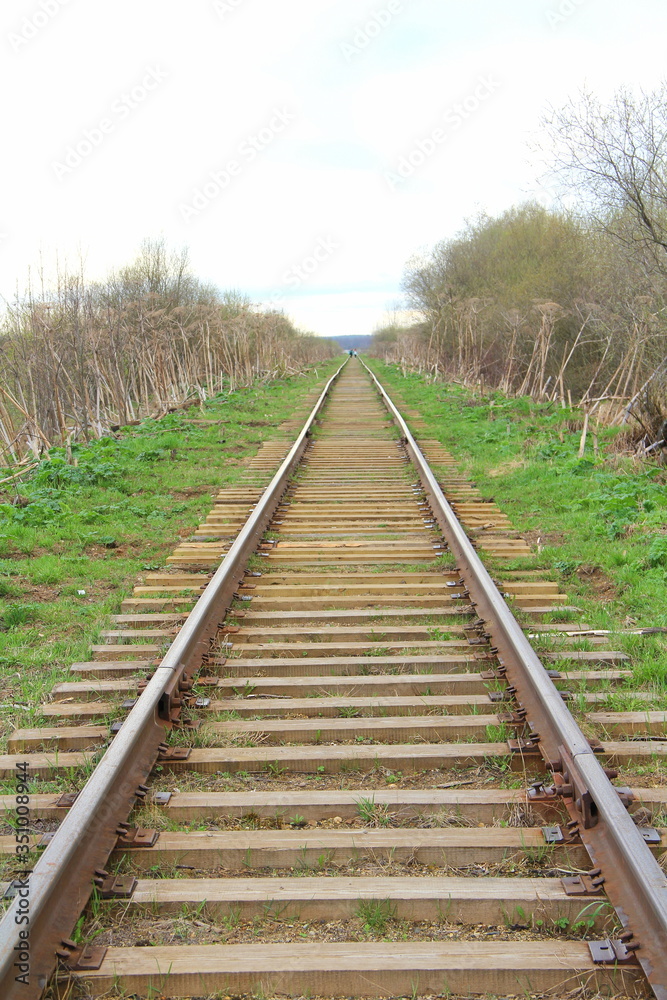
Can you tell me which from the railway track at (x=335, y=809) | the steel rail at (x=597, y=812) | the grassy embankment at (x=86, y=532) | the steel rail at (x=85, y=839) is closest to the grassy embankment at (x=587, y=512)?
the railway track at (x=335, y=809)

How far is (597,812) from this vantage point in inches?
105

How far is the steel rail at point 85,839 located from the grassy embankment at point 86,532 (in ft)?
2.45

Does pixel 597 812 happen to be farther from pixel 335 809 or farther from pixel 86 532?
pixel 86 532

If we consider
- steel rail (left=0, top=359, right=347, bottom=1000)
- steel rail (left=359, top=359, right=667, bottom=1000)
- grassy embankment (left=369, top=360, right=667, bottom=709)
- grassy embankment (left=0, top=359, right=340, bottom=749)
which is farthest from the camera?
grassy embankment (left=369, top=360, right=667, bottom=709)

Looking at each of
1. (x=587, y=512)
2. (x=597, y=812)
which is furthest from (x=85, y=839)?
(x=587, y=512)

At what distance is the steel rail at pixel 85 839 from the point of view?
6.63 ft

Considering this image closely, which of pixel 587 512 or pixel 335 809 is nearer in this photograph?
pixel 335 809

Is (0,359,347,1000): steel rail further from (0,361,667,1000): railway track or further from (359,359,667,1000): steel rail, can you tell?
(359,359,667,1000): steel rail

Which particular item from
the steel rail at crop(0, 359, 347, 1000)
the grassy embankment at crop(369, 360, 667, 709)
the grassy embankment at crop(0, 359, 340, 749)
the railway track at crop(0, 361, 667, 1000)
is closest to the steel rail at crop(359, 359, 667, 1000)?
the railway track at crop(0, 361, 667, 1000)

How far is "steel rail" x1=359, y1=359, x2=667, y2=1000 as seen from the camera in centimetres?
213

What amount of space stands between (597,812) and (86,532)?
585 centimetres

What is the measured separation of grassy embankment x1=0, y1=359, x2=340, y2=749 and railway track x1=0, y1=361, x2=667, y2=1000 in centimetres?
35

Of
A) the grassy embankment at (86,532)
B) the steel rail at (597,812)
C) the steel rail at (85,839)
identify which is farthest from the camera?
the grassy embankment at (86,532)

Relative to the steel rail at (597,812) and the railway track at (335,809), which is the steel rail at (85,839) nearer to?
the railway track at (335,809)
